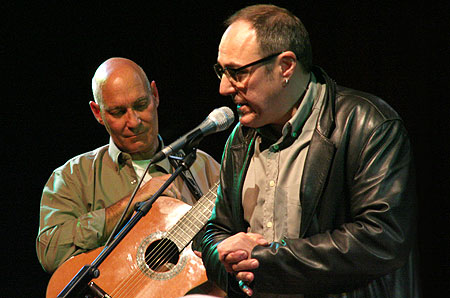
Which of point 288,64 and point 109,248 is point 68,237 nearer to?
point 109,248

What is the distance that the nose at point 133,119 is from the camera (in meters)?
3.51

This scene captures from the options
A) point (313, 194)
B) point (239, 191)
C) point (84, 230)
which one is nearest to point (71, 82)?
point (84, 230)

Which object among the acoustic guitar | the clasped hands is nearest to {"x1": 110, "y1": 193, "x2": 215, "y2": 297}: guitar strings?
the acoustic guitar

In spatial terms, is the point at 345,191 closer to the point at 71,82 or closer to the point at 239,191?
the point at 239,191

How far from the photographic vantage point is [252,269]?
1795 millimetres

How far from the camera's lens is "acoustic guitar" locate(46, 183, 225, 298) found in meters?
2.98

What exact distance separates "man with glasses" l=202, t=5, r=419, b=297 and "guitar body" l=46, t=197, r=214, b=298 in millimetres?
875

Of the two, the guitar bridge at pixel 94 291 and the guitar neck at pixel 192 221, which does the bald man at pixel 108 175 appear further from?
the guitar bridge at pixel 94 291

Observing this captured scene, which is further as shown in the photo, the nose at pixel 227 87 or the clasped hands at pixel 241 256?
the nose at pixel 227 87

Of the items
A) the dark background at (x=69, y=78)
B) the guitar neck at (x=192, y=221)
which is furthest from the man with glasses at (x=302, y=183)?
the dark background at (x=69, y=78)

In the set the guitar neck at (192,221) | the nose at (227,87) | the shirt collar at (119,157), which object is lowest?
the guitar neck at (192,221)

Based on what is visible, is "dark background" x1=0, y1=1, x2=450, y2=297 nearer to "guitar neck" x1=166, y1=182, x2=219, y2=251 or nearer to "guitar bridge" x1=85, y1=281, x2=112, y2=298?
"guitar neck" x1=166, y1=182, x2=219, y2=251

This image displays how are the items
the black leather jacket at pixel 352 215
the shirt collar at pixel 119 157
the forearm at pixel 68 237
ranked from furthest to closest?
the shirt collar at pixel 119 157, the forearm at pixel 68 237, the black leather jacket at pixel 352 215

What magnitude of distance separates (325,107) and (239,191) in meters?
0.47
